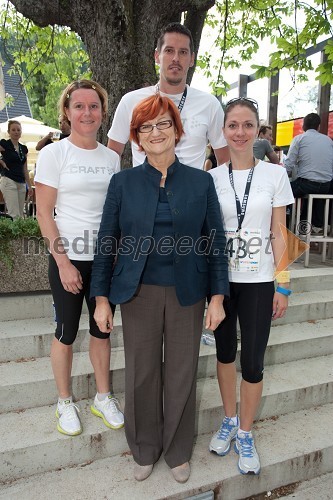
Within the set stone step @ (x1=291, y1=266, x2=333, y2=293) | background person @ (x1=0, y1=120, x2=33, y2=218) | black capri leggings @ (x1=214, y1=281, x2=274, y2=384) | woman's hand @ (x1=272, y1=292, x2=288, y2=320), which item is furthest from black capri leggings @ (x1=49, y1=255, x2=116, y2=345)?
background person @ (x1=0, y1=120, x2=33, y2=218)

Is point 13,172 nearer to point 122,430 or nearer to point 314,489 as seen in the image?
point 122,430

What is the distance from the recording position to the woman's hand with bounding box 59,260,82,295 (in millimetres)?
2287

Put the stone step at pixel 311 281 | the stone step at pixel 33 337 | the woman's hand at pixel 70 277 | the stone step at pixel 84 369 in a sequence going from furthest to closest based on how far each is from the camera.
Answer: the stone step at pixel 311 281 → the stone step at pixel 33 337 → the stone step at pixel 84 369 → the woman's hand at pixel 70 277

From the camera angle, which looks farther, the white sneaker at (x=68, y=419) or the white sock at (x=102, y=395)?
the white sock at (x=102, y=395)

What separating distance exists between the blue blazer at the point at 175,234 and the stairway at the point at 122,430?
3.78 feet

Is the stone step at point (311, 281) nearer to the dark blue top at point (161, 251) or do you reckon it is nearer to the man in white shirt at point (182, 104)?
the man in white shirt at point (182, 104)

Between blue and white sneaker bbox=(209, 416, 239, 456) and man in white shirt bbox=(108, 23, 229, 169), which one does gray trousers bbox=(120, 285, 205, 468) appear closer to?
blue and white sneaker bbox=(209, 416, 239, 456)

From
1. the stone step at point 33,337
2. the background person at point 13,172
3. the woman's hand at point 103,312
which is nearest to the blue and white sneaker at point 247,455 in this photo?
the woman's hand at point 103,312

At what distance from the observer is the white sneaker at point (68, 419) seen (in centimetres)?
258

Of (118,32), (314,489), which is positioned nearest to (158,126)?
(314,489)

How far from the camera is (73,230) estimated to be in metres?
2.35

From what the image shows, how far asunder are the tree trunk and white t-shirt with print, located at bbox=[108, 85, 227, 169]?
1.60 metres

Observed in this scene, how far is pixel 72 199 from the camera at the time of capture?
7.68 ft

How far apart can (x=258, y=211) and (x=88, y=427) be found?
178 cm
